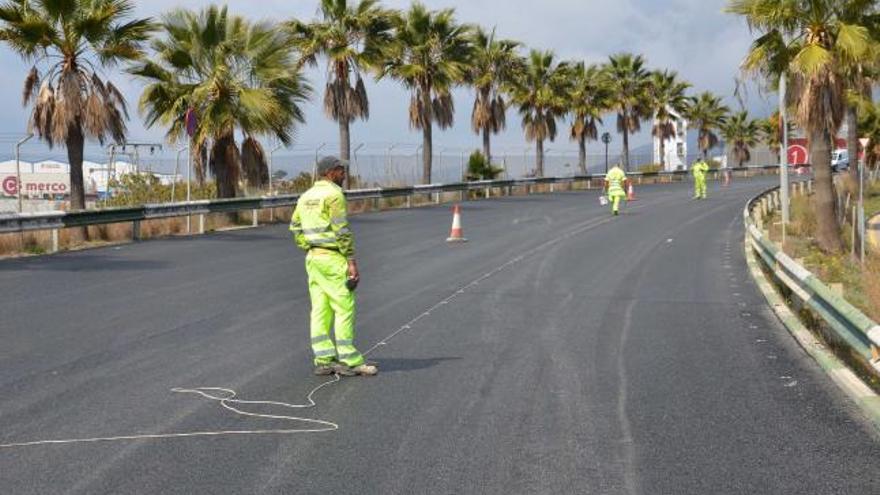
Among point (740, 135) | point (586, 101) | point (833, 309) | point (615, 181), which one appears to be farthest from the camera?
point (740, 135)

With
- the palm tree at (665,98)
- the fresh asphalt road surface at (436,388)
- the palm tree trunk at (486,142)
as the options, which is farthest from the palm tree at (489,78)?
the fresh asphalt road surface at (436,388)

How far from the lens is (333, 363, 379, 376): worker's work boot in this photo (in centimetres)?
834

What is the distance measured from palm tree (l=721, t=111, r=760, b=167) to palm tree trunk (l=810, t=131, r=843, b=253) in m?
69.4

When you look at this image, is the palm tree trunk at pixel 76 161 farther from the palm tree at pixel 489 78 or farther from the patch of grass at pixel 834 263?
the palm tree at pixel 489 78

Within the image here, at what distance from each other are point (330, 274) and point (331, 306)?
0.28 meters

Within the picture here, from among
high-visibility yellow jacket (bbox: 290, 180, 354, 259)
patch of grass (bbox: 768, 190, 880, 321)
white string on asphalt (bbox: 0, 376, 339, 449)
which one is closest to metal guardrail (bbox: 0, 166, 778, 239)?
patch of grass (bbox: 768, 190, 880, 321)

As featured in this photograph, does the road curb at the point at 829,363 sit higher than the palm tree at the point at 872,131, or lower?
lower

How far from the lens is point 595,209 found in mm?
34688

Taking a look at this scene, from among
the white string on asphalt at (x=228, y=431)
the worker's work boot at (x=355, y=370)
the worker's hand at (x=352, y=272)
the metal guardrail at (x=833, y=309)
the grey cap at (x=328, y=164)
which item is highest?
the grey cap at (x=328, y=164)

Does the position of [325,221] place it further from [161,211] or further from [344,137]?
[344,137]

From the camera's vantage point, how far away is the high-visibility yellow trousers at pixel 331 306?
832 centimetres

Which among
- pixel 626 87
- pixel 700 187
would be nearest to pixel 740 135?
pixel 626 87

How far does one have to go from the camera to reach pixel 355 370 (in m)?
8.38

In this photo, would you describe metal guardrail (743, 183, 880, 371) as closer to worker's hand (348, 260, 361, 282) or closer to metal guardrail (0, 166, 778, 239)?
worker's hand (348, 260, 361, 282)
